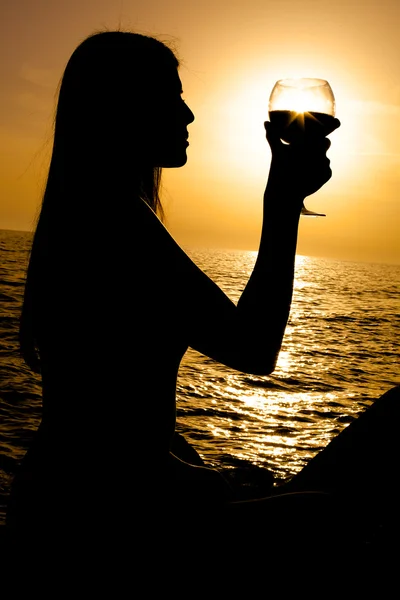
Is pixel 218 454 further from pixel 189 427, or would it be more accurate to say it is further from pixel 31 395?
pixel 31 395

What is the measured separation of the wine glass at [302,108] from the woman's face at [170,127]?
288mm

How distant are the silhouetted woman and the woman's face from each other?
37 mm

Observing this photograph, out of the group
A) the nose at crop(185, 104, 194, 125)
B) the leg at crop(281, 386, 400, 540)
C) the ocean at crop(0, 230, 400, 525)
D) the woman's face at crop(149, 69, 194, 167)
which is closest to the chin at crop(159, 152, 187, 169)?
the woman's face at crop(149, 69, 194, 167)

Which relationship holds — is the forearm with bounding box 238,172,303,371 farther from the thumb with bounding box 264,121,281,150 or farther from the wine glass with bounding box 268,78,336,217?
the wine glass with bounding box 268,78,336,217

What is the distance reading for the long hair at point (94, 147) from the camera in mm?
Result: 1580

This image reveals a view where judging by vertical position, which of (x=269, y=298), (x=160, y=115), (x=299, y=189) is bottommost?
(x=269, y=298)

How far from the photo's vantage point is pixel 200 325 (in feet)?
4.83

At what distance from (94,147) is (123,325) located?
1.80 feet

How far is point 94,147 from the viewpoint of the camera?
1.68 m

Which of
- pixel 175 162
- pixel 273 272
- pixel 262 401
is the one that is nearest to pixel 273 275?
pixel 273 272

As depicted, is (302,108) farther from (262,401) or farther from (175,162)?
(262,401)

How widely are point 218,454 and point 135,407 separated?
601 centimetres

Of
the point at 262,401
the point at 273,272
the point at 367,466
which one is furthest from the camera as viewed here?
the point at 262,401

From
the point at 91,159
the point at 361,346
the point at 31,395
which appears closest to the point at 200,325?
the point at 91,159
